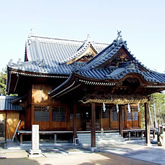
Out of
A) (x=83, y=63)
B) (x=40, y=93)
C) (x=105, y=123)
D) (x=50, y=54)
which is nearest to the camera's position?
(x=40, y=93)

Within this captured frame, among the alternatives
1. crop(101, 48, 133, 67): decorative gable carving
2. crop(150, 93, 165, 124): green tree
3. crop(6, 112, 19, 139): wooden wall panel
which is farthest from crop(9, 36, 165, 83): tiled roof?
crop(150, 93, 165, 124): green tree

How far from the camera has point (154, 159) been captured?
37.8 feet

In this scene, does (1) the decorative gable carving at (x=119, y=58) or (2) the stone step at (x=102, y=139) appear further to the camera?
(2) the stone step at (x=102, y=139)

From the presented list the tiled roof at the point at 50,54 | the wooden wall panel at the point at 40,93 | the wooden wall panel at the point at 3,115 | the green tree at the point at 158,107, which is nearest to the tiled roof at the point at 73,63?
the tiled roof at the point at 50,54

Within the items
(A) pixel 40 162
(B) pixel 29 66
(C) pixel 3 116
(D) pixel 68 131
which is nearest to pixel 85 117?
(D) pixel 68 131

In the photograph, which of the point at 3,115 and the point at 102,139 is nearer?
the point at 102,139

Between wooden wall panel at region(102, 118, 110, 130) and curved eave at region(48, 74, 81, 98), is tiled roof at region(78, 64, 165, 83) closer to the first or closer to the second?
curved eave at region(48, 74, 81, 98)

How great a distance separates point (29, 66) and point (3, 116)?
8141mm

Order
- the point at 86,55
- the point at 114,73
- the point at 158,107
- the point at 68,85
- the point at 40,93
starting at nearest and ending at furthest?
the point at 68,85 → the point at 114,73 → the point at 40,93 → the point at 86,55 → the point at 158,107

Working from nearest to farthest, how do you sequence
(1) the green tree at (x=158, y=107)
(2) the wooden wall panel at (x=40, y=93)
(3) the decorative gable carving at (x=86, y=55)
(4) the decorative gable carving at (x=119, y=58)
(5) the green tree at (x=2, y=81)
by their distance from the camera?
(4) the decorative gable carving at (x=119, y=58), (2) the wooden wall panel at (x=40, y=93), (3) the decorative gable carving at (x=86, y=55), (5) the green tree at (x=2, y=81), (1) the green tree at (x=158, y=107)

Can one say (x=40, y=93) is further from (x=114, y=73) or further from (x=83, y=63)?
(x=114, y=73)

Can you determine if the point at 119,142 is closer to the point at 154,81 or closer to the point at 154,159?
the point at 154,81

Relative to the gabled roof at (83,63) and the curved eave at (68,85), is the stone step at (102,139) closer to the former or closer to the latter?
the curved eave at (68,85)

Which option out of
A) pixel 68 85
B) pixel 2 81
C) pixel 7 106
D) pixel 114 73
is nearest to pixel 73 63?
pixel 68 85
